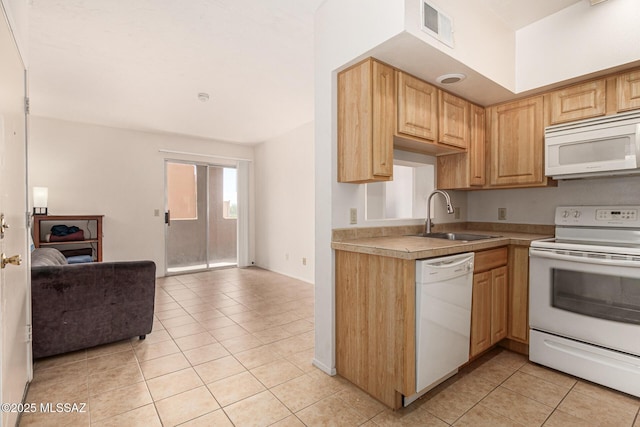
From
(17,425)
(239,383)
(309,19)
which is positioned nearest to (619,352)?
(239,383)

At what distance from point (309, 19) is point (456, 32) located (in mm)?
1069

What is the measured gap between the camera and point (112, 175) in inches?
193

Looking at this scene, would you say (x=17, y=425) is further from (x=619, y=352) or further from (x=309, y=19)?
(x=619, y=352)

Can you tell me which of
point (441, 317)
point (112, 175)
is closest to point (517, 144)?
point (441, 317)

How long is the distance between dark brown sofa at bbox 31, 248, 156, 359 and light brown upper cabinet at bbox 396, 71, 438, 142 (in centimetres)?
248

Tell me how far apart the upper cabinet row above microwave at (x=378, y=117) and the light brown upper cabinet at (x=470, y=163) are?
558mm

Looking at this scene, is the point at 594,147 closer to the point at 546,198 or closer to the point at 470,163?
the point at 546,198

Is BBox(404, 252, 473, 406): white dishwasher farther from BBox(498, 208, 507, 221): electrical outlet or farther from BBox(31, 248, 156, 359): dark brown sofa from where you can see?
BBox(31, 248, 156, 359): dark brown sofa

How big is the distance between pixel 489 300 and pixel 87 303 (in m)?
3.16

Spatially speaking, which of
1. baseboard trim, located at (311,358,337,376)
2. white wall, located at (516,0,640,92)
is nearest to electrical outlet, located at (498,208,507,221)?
white wall, located at (516,0,640,92)

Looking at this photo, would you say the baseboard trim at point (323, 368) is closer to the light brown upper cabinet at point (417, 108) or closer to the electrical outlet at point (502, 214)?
the light brown upper cabinet at point (417, 108)

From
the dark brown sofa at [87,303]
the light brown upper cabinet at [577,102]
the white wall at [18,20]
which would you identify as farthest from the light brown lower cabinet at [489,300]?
the white wall at [18,20]

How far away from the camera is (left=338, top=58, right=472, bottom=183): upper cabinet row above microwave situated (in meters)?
1.96

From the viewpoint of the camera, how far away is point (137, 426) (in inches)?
64.9
